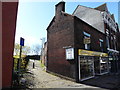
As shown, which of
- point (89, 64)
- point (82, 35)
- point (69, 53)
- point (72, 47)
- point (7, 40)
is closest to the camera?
point (7, 40)

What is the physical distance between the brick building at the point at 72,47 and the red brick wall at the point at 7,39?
18.3 feet

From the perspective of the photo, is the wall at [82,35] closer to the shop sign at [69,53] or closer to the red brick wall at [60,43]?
the red brick wall at [60,43]

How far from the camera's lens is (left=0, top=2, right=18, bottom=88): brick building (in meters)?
5.55

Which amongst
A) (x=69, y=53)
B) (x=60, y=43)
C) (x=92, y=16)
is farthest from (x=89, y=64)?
(x=92, y=16)

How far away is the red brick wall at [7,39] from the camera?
18.3 feet

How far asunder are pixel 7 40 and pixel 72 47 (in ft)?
19.2

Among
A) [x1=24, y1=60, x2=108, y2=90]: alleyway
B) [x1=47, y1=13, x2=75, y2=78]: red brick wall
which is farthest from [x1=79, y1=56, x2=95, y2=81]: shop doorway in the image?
[x1=24, y1=60, x2=108, y2=90]: alleyway

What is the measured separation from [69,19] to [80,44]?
9.50ft

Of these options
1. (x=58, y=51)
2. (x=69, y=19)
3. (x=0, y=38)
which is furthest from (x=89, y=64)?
(x=0, y=38)

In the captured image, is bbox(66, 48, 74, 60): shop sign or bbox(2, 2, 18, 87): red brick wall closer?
bbox(2, 2, 18, 87): red brick wall

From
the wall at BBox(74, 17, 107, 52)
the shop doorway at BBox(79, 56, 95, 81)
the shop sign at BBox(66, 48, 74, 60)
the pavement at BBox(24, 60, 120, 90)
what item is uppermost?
the wall at BBox(74, 17, 107, 52)

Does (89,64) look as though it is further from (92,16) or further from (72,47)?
(92,16)

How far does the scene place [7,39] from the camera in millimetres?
5832

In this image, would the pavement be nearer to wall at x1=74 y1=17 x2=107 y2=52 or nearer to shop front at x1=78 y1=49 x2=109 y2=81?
shop front at x1=78 y1=49 x2=109 y2=81
